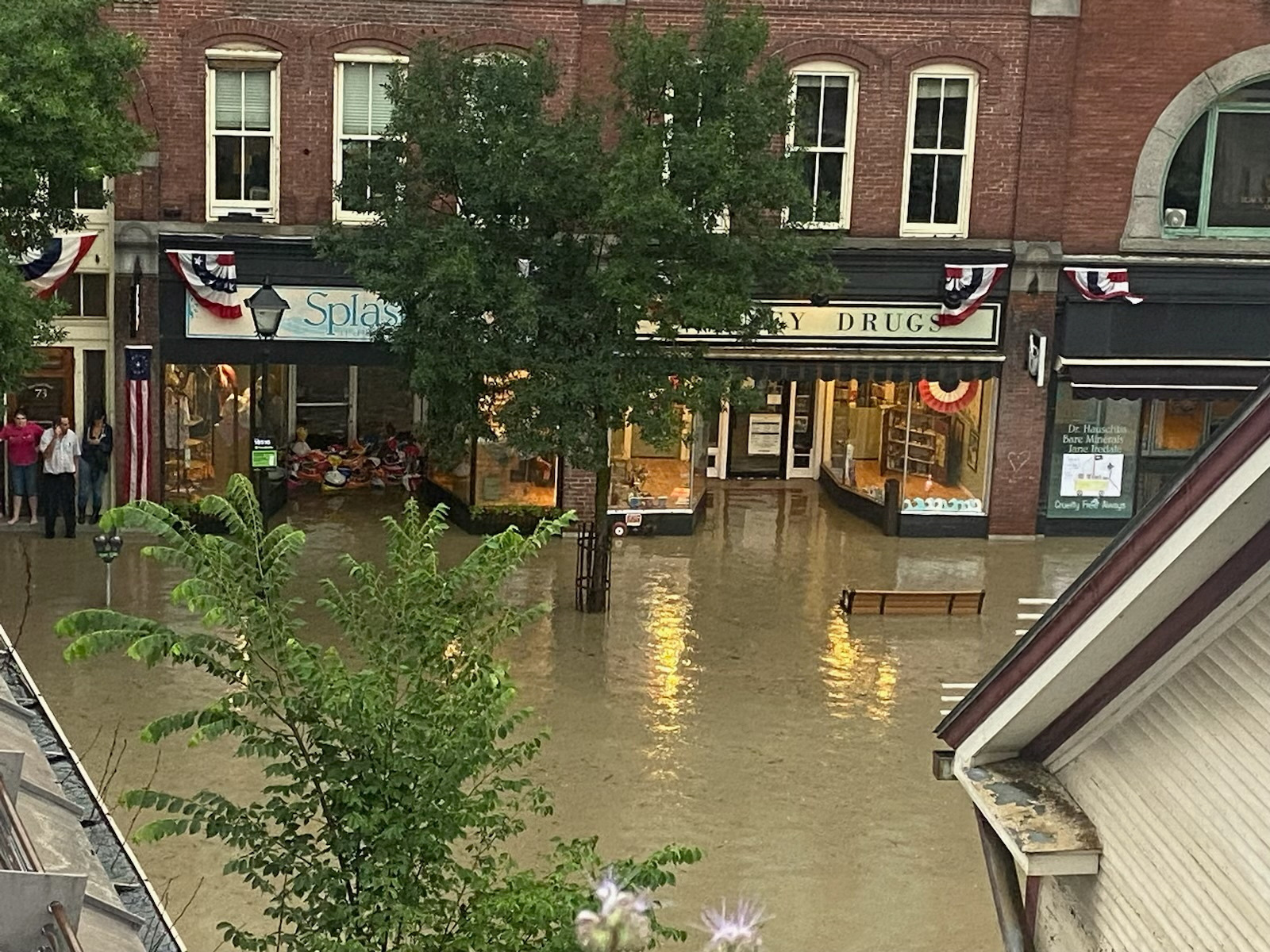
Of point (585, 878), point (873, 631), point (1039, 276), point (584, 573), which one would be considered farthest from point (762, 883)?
point (1039, 276)

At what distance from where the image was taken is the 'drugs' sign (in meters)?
23.8

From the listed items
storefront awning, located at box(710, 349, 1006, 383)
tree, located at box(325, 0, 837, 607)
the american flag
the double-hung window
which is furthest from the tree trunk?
the american flag

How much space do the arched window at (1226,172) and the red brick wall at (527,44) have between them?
252 cm

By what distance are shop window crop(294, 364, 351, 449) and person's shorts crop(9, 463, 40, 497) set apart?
5588mm

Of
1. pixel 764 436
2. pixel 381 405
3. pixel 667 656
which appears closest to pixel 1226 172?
pixel 764 436

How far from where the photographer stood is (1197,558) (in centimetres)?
569

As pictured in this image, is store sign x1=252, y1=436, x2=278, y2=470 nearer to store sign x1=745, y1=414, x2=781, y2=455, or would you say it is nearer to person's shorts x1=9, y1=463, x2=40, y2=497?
person's shorts x1=9, y1=463, x2=40, y2=497

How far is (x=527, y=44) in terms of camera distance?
23484 mm

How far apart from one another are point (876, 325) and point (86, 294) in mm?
11311

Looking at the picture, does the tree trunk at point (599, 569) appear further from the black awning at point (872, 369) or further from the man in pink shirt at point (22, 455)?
the man in pink shirt at point (22, 455)

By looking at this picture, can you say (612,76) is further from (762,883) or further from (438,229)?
(762,883)

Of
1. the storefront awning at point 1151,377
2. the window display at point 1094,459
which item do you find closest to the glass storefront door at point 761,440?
the window display at point 1094,459

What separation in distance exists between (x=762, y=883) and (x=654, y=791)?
1947mm

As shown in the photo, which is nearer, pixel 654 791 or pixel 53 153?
pixel 654 791
